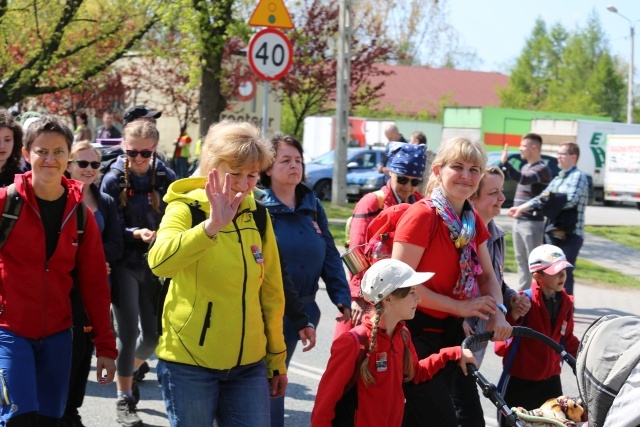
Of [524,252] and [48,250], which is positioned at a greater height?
[48,250]

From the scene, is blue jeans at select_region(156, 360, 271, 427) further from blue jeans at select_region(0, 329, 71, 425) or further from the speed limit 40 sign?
the speed limit 40 sign

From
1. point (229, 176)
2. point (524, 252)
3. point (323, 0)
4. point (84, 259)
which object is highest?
point (323, 0)

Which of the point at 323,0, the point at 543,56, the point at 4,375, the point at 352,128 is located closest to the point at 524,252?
the point at 4,375

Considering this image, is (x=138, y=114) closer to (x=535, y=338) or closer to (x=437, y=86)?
(x=535, y=338)

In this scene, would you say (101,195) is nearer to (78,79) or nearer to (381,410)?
(381,410)

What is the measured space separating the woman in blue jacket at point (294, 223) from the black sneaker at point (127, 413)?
1498 mm

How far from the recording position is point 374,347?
4.43 m

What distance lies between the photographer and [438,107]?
65.9 meters

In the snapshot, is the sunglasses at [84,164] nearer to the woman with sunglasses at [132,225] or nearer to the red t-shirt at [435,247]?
the woman with sunglasses at [132,225]

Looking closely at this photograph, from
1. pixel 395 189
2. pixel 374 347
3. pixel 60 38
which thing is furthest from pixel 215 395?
pixel 60 38

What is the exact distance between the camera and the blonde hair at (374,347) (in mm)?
4375

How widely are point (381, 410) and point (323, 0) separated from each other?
28.3 m

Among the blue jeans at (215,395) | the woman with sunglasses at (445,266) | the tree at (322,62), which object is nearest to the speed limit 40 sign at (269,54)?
the woman with sunglasses at (445,266)

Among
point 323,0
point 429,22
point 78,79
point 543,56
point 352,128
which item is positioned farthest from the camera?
point 543,56
